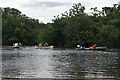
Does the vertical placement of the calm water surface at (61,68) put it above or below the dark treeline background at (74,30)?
below

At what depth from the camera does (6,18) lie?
149 meters

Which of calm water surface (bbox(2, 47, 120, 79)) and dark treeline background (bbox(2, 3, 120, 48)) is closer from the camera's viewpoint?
calm water surface (bbox(2, 47, 120, 79))

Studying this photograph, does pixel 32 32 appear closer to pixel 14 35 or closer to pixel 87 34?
pixel 14 35

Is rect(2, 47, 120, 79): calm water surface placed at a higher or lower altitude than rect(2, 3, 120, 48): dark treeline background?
lower

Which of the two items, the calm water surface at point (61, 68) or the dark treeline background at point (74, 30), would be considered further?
the dark treeline background at point (74, 30)

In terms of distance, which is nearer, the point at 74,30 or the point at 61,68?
the point at 61,68

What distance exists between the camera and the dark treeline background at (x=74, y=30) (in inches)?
4402

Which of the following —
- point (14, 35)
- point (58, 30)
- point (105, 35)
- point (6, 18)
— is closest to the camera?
point (105, 35)

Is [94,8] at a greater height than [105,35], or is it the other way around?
[94,8]

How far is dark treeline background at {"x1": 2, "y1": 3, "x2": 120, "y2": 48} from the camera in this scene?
367ft

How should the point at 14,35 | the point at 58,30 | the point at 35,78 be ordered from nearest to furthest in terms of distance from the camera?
the point at 35,78 → the point at 58,30 → the point at 14,35

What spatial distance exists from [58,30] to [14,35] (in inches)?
731

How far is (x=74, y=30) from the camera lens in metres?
122

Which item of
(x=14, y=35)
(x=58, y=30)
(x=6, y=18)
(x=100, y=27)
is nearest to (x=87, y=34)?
(x=100, y=27)
